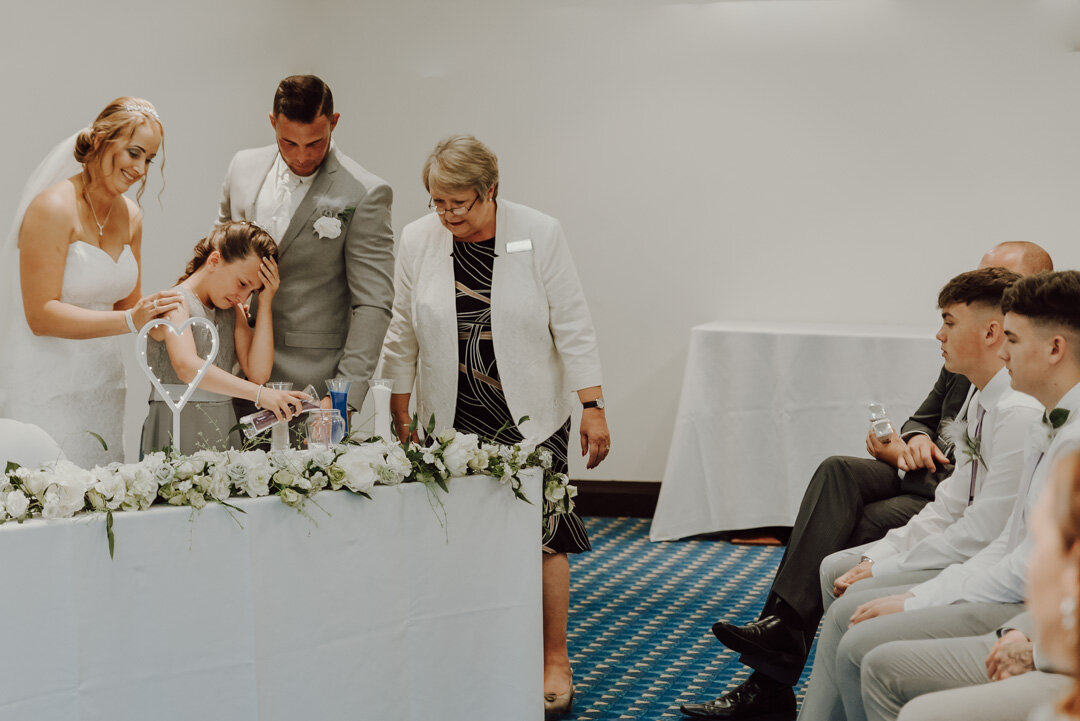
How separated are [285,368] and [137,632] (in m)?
1.30

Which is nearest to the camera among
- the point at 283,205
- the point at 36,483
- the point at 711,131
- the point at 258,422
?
the point at 36,483

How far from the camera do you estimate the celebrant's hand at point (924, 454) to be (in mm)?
3439

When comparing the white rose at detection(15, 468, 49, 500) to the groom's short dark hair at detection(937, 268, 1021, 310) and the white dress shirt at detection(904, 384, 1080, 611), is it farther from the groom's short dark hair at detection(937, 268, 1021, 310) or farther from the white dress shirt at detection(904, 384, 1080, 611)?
the groom's short dark hair at detection(937, 268, 1021, 310)

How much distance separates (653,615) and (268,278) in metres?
2.01

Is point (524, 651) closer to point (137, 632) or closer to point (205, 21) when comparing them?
point (137, 632)

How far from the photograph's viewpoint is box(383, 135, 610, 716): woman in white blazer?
3.39 m

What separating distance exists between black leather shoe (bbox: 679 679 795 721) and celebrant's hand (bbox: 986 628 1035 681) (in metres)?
1.23

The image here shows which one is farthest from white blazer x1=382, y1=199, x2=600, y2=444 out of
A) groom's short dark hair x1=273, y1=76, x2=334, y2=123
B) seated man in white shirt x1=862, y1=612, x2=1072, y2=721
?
seated man in white shirt x1=862, y1=612, x2=1072, y2=721

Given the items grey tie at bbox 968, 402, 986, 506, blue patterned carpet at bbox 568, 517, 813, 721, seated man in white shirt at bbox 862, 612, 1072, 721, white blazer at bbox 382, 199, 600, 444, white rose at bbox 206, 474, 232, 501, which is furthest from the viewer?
blue patterned carpet at bbox 568, 517, 813, 721

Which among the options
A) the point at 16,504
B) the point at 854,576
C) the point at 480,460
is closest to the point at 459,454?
the point at 480,460

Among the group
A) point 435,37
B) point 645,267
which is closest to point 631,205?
point 645,267

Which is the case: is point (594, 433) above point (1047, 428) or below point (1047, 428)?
below

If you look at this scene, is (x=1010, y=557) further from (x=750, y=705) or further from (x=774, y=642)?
(x=750, y=705)

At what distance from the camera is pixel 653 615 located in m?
4.39
